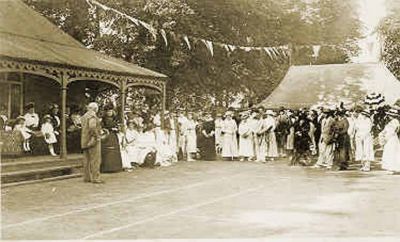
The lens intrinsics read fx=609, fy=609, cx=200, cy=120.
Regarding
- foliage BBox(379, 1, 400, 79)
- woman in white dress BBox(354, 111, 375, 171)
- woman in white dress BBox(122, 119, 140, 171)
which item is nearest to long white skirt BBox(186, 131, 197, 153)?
woman in white dress BBox(122, 119, 140, 171)

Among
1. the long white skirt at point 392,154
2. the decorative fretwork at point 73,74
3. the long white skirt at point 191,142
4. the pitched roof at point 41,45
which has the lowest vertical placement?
the long white skirt at point 392,154

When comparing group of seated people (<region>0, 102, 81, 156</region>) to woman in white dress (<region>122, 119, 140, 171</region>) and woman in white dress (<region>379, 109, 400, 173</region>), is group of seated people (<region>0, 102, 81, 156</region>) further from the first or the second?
woman in white dress (<region>379, 109, 400, 173</region>)

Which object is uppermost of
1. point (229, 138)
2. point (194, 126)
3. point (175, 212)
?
point (194, 126)

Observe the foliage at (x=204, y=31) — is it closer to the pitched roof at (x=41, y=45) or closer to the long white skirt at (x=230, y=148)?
the pitched roof at (x=41, y=45)

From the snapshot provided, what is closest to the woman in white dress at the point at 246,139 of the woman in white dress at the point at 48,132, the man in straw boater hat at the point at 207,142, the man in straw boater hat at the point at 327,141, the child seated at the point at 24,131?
the man in straw boater hat at the point at 207,142

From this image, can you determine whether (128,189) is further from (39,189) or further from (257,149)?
(257,149)

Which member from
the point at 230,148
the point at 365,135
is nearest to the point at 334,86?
the point at 230,148

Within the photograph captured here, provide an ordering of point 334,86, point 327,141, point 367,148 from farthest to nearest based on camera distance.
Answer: point 334,86 → point 327,141 → point 367,148

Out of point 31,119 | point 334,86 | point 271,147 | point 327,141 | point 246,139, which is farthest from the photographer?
point 334,86

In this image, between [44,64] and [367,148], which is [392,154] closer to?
[367,148]

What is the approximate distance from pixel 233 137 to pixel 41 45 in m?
6.14

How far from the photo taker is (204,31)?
691 inches

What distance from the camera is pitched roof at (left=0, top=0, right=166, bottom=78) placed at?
13196mm

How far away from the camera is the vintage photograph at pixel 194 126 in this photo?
843cm
